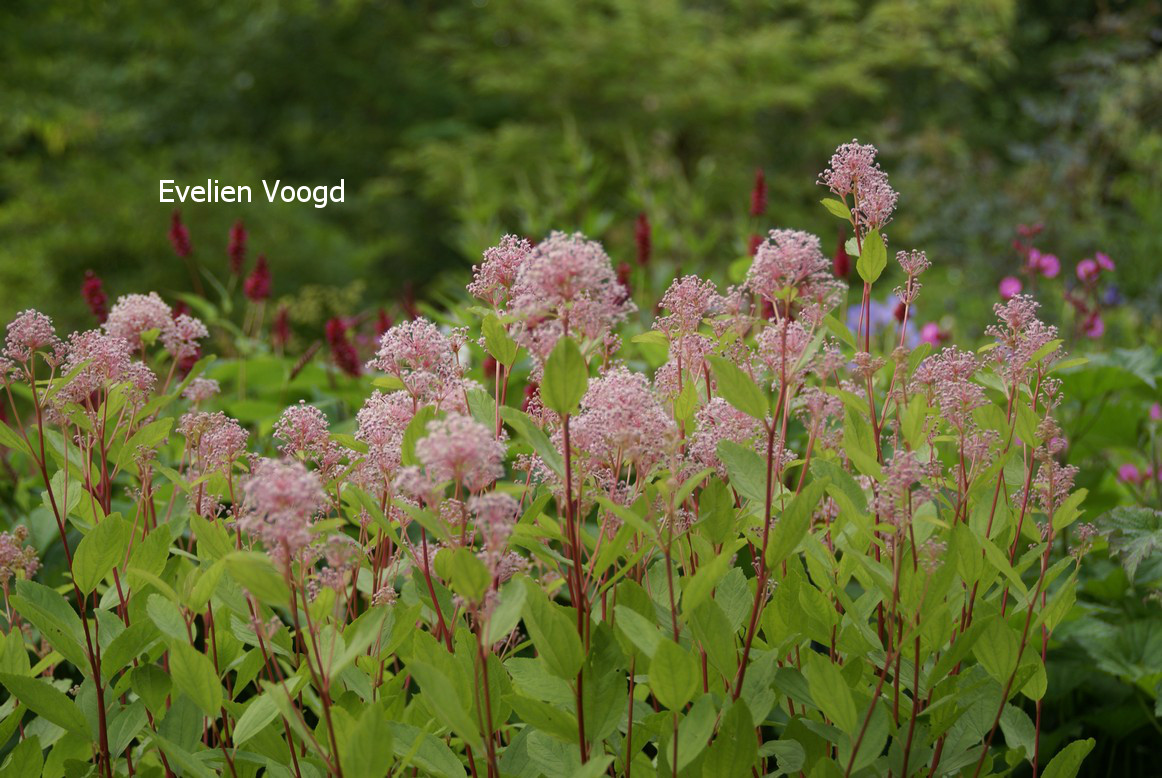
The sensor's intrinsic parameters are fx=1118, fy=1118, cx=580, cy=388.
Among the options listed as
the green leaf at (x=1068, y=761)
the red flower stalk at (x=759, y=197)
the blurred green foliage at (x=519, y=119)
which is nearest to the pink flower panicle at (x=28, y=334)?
the green leaf at (x=1068, y=761)

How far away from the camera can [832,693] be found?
101 centimetres

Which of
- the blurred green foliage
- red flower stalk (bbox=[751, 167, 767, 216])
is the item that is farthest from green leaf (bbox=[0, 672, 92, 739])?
the blurred green foliage

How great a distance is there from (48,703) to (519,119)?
46.2 ft

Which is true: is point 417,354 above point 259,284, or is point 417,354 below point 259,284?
above

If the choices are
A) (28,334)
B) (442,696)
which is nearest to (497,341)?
(442,696)

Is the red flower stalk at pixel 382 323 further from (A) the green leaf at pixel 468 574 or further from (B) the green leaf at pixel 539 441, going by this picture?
(A) the green leaf at pixel 468 574

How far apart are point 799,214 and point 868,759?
11.7 meters

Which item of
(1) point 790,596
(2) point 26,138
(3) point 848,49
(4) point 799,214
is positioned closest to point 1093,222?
(4) point 799,214

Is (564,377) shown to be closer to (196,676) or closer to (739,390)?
(739,390)

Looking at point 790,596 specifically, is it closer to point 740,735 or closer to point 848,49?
point 740,735

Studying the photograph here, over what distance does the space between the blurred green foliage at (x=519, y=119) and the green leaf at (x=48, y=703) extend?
7039 mm

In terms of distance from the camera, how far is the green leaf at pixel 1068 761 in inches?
45.8

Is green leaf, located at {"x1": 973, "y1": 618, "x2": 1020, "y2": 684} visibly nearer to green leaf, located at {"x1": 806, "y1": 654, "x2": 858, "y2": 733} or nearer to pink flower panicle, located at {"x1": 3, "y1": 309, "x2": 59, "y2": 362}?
green leaf, located at {"x1": 806, "y1": 654, "x2": 858, "y2": 733}

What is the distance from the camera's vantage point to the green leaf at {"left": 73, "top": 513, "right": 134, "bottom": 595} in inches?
44.7
